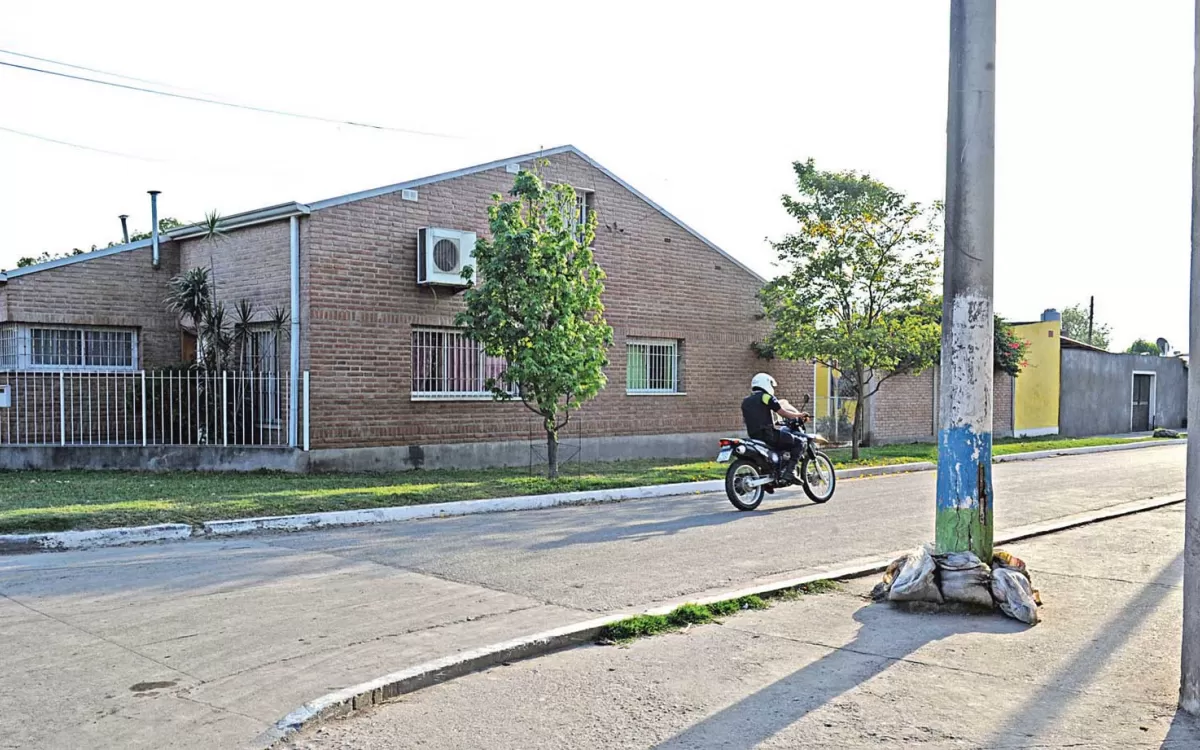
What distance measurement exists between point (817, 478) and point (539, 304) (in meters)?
4.75

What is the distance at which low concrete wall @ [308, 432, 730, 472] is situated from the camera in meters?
16.9

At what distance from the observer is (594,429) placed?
2056 centimetres

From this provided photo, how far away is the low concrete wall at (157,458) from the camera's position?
16.0 metres

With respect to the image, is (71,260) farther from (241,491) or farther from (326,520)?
(326,520)

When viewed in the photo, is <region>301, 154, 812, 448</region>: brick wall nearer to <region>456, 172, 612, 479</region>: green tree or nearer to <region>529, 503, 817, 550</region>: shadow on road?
<region>456, 172, 612, 479</region>: green tree

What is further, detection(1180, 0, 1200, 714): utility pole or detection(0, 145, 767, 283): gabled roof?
detection(0, 145, 767, 283): gabled roof

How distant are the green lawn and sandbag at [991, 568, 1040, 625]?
7.53 meters

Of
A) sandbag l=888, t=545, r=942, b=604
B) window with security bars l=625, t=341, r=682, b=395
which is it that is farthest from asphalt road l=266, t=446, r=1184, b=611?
window with security bars l=625, t=341, r=682, b=395

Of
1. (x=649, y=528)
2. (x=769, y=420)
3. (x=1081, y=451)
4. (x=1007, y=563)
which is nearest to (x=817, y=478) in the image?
(x=769, y=420)

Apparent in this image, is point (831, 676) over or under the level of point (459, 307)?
under

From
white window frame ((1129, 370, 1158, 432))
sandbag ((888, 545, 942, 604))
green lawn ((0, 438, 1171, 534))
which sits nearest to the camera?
sandbag ((888, 545, 942, 604))

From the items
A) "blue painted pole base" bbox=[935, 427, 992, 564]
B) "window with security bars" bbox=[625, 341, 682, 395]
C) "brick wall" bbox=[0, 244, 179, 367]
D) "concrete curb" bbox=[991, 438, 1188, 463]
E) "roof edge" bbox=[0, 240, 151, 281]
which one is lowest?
"concrete curb" bbox=[991, 438, 1188, 463]

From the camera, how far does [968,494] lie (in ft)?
24.2

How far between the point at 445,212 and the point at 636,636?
13133 millimetres
